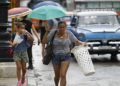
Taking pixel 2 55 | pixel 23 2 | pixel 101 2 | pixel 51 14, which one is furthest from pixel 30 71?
pixel 23 2

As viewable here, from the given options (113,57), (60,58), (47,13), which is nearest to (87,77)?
(60,58)

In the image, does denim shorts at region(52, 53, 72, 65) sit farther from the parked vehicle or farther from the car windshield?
the car windshield

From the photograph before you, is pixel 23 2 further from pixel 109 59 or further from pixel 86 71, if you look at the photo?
pixel 86 71

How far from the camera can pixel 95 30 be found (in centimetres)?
1838

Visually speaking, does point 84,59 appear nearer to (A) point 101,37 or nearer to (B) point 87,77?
(B) point 87,77

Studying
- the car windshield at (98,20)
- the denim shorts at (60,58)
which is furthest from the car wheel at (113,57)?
the denim shorts at (60,58)

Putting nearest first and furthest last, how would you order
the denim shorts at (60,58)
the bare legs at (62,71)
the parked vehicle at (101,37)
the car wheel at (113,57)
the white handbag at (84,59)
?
the bare legs at (62,71), the denim shorts at (60,58), the white handbag at (84,59), the parked vehicle at (101,37), the car wheel at (113,57)

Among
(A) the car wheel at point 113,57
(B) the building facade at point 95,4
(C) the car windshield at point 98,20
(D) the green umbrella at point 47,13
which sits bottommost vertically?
(B) the building facade at point 95,4

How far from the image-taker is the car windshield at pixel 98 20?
19.6 meters

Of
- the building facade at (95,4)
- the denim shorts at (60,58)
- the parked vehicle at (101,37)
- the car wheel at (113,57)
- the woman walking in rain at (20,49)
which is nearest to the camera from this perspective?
the denim shorts at (60,58)

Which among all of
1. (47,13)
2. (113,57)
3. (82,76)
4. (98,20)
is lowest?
(113,57)

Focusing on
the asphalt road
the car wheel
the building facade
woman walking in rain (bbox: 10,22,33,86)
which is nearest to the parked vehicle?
the car wheel

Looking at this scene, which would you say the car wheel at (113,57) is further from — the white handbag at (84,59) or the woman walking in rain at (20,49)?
the white handbag at (84,59)

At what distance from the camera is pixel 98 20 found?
19781 mm
